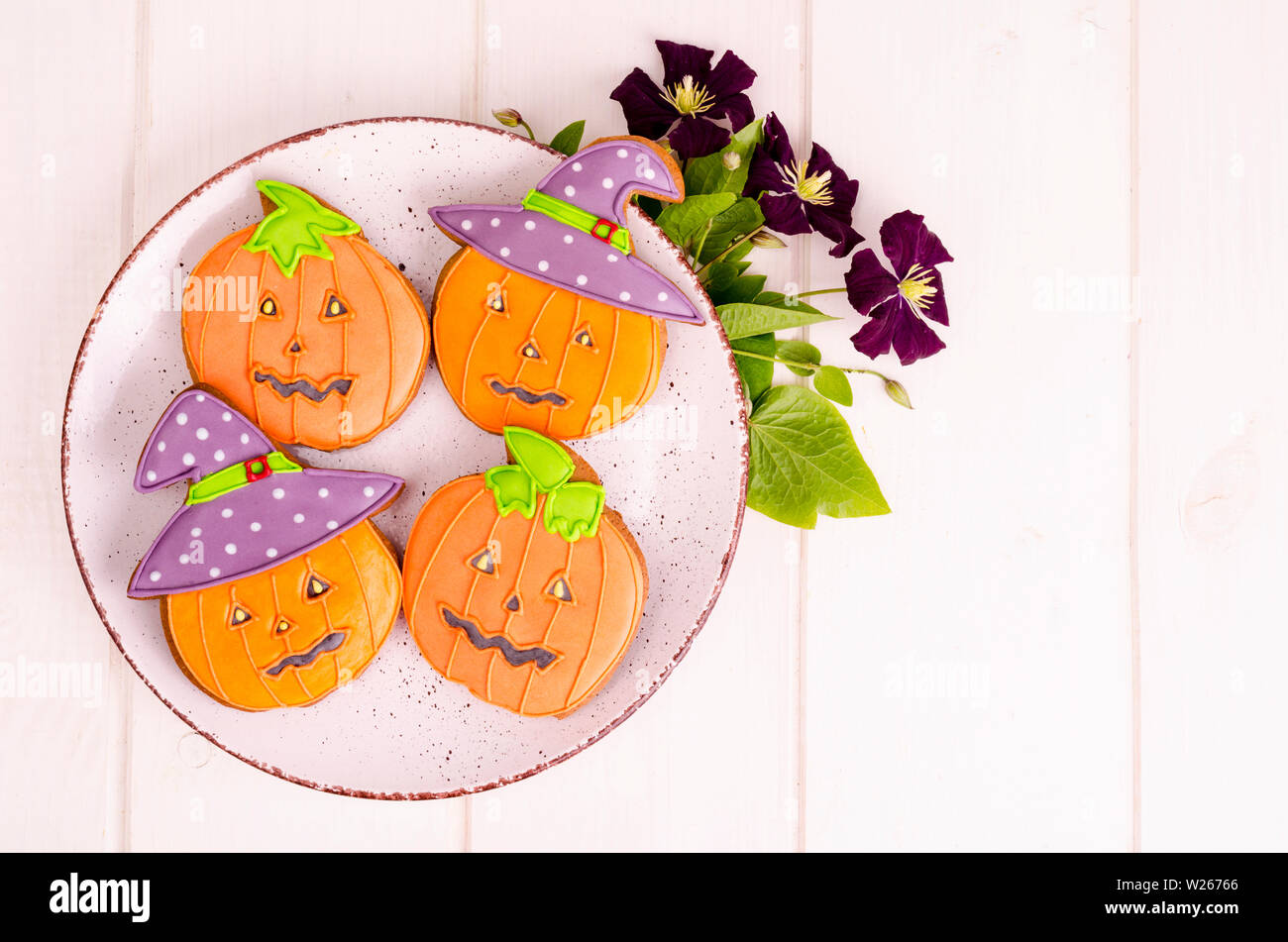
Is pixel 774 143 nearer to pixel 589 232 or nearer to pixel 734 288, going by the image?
pixel 734 288

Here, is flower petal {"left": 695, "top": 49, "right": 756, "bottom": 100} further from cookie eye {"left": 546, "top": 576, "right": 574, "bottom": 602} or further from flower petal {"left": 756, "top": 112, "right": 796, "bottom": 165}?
cookie eye {"left": 546, "top": 576, "right": 574, "bottom": 602}

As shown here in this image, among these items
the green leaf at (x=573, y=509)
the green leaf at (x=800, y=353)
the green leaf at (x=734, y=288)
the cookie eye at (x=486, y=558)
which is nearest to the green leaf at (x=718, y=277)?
the green leaf at (x=734, y=288)

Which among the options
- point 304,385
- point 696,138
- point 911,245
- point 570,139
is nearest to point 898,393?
point 911,245

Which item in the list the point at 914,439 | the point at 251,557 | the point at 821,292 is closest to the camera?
the point at 251,557

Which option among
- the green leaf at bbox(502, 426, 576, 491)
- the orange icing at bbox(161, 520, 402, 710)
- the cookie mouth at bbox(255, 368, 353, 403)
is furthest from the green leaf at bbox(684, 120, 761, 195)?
the orange icing at bbox(161, 520, 402, 710)

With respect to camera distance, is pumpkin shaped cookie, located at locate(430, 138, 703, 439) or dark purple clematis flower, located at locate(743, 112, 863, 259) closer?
pumpkin shaped cookie, located at locate(430, 138, 703, 439)
